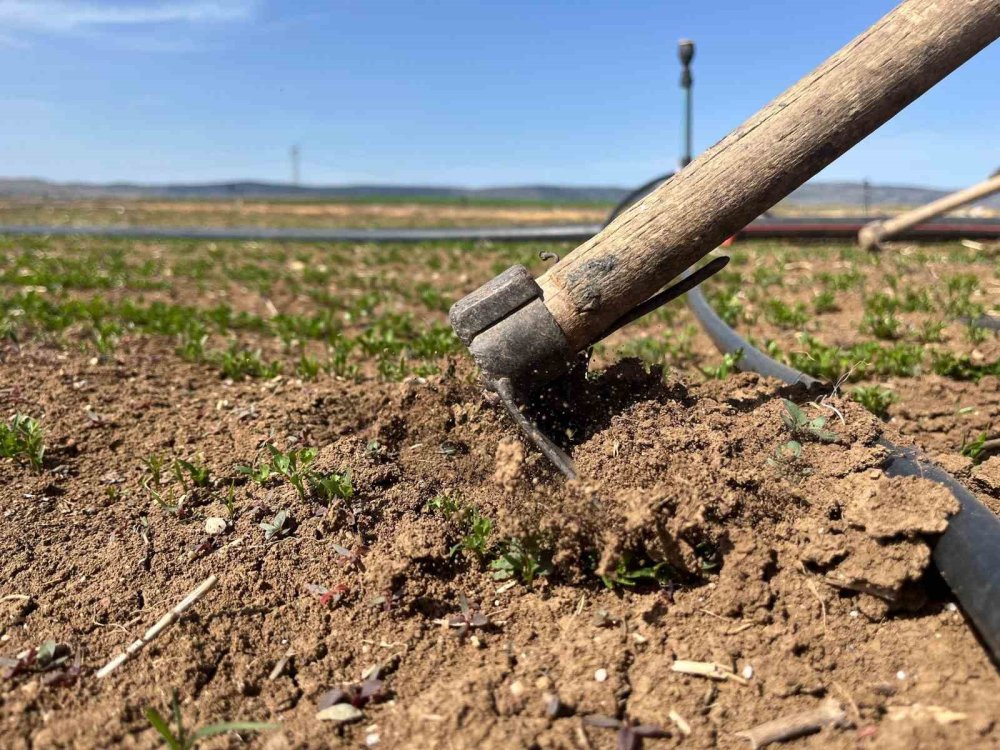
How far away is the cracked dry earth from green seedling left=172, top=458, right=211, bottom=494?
5 cm

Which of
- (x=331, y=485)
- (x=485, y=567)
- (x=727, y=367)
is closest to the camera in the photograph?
(x=485, y=567)

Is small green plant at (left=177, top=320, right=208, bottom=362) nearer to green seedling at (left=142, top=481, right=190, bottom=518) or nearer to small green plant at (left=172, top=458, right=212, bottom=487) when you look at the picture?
small green plant at (left=172, top=458, right=212, bottom=487)

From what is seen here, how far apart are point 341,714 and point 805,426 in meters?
1.68

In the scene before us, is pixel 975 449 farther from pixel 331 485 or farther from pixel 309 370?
pixel 309 370

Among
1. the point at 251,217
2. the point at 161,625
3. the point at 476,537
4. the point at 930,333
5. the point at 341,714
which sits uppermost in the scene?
the point at 251,217

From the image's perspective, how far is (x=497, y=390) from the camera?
2.43 meters

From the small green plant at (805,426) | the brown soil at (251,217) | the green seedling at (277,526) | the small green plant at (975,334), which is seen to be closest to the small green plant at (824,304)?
the small green plant at (975,334)

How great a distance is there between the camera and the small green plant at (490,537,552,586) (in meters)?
2.28

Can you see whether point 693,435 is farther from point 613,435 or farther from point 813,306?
point 813,306

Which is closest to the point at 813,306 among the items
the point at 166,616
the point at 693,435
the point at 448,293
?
the point at 448,293

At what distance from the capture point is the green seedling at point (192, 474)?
2791mm

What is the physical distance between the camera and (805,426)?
8.21 ft

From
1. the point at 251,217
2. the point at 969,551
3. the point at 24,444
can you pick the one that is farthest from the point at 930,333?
the point at 251,217

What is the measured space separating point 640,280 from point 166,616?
1.74 m
